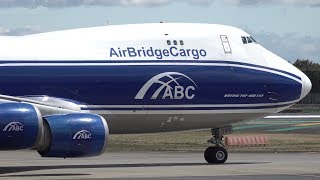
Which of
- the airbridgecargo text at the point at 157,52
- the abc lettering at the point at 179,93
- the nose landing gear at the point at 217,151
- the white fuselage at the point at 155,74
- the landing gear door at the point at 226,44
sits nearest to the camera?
the white fuselage at the point at 155,74

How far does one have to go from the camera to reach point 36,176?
27656 millimetres

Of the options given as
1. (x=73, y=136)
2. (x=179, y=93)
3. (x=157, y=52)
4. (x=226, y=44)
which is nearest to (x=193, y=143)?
(x=226, y=44)

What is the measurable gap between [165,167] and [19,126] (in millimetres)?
8635

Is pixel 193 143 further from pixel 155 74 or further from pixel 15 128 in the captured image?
pixel 15 128

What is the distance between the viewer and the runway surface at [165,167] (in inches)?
1089

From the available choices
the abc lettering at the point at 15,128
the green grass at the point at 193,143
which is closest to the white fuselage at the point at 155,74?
the abc lettering at the point at 15,128

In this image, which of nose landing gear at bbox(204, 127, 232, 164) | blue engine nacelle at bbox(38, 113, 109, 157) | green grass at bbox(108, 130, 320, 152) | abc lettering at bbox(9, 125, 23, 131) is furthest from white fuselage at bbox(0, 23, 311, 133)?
green grass at bbox(108, 130, 320, 152)

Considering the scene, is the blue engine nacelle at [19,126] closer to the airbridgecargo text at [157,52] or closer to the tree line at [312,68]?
the airbridgecargo text at [157,52]

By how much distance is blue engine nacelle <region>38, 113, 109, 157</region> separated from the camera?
83.4 ft

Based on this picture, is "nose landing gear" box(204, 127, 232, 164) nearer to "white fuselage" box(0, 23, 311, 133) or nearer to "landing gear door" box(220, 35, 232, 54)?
"white fuselage" box(0, 23, 311, 133)

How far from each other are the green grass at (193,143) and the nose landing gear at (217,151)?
863cm

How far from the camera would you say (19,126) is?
2442cm

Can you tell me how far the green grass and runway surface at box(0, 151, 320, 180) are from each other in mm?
5097

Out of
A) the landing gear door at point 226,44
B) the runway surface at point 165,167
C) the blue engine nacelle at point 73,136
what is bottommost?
the runway surface at point 165,167
